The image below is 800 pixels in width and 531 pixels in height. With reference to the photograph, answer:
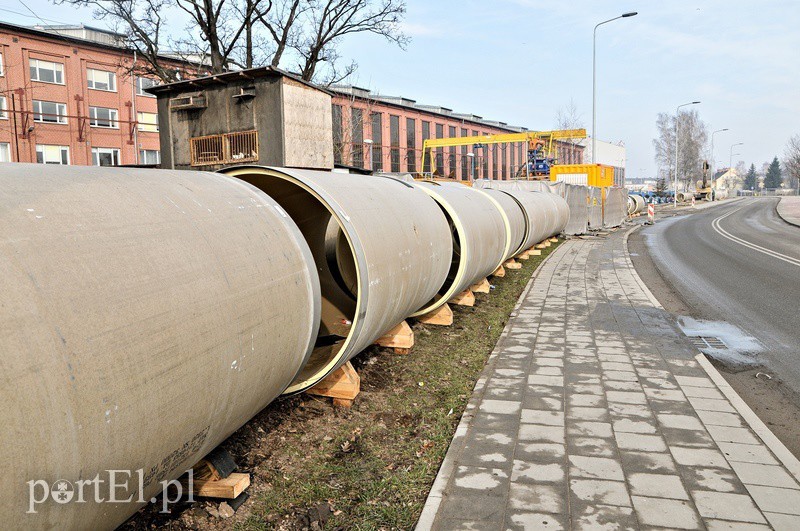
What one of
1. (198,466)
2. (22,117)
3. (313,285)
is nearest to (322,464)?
(198,466)

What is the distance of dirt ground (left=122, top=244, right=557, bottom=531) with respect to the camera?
3.26 metres

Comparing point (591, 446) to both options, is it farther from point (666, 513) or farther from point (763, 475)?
point (763, 475)


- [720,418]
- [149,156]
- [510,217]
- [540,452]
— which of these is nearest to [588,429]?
[540,452]

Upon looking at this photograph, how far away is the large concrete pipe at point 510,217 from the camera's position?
1038 cm

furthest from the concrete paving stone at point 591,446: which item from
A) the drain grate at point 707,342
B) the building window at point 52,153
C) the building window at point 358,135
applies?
the building window at point 358,135

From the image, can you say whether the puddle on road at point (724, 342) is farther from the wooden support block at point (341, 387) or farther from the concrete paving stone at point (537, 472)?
the wooden support block at point (341, 387)

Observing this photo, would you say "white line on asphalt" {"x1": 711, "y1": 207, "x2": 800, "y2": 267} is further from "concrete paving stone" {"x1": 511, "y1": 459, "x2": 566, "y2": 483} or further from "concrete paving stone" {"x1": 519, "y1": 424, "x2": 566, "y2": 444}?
"concrete paving stone" {"x1": 511, "y1": 459, "x2": 566, "y2": 483}

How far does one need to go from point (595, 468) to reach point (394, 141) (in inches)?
2053

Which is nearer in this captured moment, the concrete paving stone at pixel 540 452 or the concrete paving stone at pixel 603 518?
the concrete paving stone at pixel 603 518

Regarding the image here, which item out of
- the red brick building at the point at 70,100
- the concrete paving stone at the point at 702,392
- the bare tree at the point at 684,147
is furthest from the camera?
the bare tree at the point at 684,147

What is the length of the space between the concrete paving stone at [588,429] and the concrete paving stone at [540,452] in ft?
0.96

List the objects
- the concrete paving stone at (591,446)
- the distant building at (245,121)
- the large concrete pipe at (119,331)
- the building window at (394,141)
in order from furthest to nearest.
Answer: the building window at (394,141)
the distant building at (245,121)
the concrete paving stone at (591,446)
the large concrete pipe at (119,331)

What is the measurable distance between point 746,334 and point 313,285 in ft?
22.5

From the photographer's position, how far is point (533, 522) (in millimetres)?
3230
